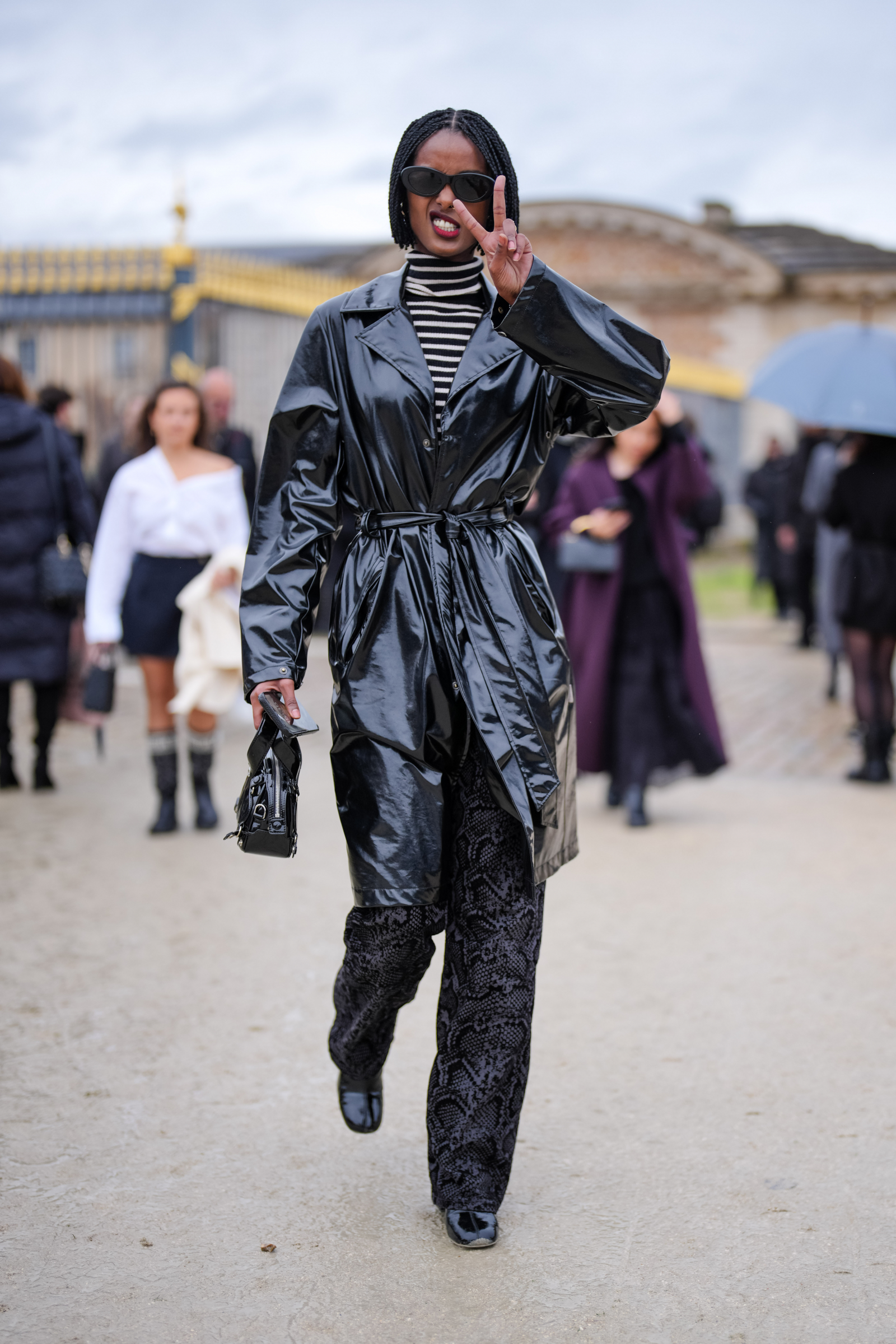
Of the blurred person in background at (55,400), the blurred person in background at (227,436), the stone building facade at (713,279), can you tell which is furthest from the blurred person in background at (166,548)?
the stone building facade at (713,279)

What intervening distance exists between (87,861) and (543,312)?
395 cm

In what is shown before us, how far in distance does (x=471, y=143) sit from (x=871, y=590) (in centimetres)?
551

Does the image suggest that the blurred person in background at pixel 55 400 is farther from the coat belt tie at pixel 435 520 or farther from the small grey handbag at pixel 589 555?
the coat belt tie at pixel 435 520

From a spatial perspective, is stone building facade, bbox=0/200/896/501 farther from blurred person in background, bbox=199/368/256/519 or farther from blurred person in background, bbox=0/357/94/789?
blurred person in background, bbox=0/357/94/789

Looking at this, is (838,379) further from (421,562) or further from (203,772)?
(421,562)

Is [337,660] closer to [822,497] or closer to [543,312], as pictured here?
[543,312]

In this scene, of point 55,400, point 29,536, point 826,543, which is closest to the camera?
point 29,536

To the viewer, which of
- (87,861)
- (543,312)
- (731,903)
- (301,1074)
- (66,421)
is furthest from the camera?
(66,421)

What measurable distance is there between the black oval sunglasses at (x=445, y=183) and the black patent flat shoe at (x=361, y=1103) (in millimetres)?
1795

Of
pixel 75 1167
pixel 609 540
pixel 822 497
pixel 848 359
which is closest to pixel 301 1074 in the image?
pixel 75 1167

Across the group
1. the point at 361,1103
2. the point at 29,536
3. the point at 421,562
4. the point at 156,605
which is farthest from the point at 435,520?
the point at 29,536

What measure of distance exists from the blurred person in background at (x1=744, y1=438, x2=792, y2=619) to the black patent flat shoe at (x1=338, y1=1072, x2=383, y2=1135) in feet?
41.5

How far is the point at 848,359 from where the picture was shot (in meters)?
8.15

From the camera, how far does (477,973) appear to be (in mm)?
3062
